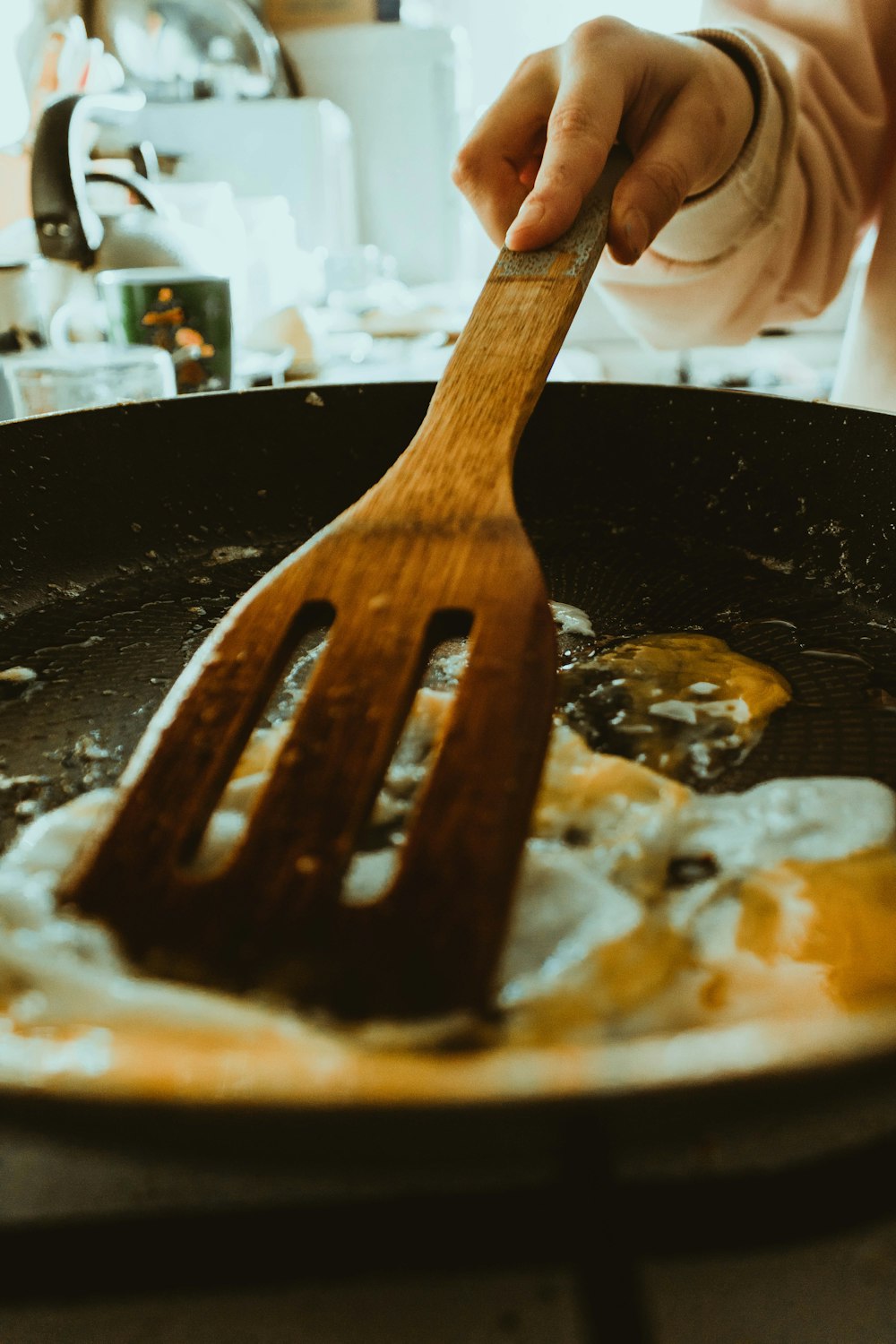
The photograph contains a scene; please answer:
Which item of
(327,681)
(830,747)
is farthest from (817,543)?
(327,681)

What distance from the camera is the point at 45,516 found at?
0.77 metres

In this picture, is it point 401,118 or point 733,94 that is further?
point 401,118

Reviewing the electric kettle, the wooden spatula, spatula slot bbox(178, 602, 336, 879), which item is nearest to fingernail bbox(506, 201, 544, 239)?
the wooden spatula

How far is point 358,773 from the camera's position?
1.12 feet

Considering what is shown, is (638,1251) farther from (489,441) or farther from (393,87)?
(393,87)

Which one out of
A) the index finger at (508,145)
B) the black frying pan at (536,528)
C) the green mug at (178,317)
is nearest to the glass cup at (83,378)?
the green mug at (178,317)

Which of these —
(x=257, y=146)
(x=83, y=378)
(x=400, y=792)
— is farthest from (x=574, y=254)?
(x=257, y=146)

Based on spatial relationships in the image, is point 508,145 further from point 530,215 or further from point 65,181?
point 65,181

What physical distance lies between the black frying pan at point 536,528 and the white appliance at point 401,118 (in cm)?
310

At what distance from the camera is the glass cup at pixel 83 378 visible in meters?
1.02

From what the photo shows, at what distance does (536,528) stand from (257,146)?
2730 mm

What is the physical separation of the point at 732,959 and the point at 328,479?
620 mm

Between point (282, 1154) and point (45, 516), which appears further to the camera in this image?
point (45, 516)

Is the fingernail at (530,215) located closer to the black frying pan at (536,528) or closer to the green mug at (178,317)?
the black frying pan at (536,528)
